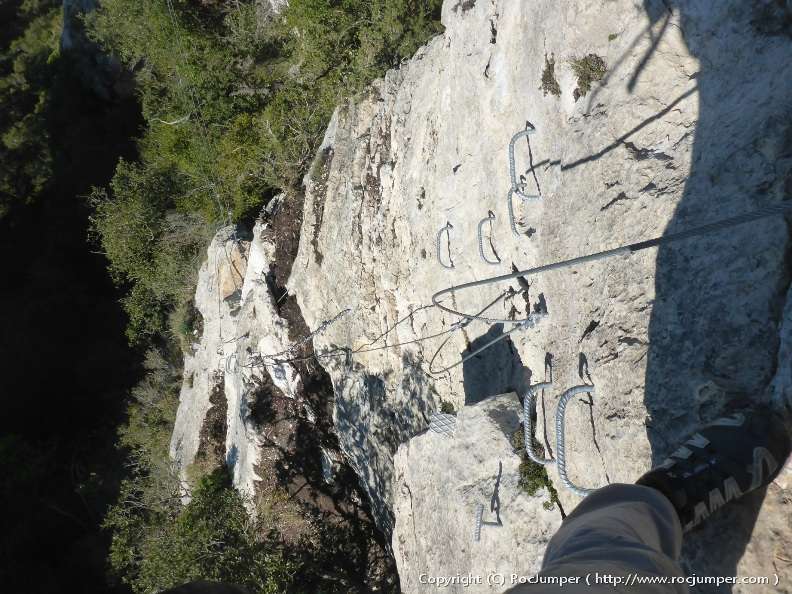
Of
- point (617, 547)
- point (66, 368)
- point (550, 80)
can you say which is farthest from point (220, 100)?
point (66, 368)

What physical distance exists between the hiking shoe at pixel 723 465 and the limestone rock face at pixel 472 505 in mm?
1742

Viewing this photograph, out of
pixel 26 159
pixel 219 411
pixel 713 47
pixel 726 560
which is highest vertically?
pixel 26 159

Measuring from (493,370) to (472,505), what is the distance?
4.48ft

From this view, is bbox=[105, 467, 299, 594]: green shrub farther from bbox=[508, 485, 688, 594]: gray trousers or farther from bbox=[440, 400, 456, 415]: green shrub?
bbox=[508, 485, 688, 594]: gray trousers

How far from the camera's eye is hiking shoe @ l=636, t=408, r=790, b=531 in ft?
8.01

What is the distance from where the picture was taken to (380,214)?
23.5 ft

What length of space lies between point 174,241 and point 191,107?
340cm

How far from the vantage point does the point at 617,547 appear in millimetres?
1970

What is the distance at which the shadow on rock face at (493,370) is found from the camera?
16.4 feet

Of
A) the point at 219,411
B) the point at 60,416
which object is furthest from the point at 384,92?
the point at 60,416

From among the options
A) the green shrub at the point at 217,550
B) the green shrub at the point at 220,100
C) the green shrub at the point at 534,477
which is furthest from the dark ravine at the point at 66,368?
the green shrub at the point at 534,477

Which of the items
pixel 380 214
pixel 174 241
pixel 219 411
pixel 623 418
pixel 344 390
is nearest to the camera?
pixel 623 418

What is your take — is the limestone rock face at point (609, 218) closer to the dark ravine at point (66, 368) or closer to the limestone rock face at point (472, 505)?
the limestone rock face at point (472, 505)

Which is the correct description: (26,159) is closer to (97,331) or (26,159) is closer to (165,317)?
(97,331)
